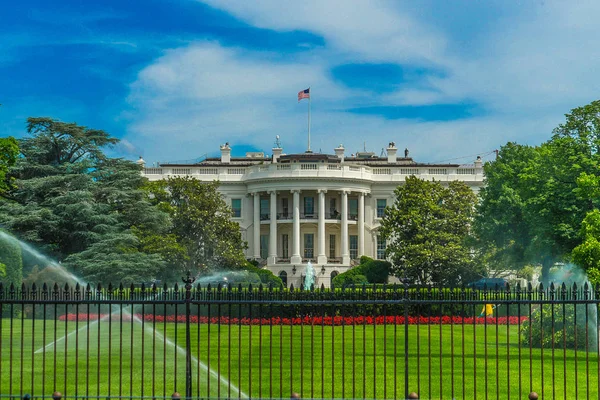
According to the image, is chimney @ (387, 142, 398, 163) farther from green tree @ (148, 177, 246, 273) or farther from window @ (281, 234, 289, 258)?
green tree @ (148, 177, 246, 273)

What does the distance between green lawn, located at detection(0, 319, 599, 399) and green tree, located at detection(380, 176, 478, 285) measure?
1258 inches

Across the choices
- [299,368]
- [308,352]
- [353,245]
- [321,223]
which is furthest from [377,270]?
[299,368]

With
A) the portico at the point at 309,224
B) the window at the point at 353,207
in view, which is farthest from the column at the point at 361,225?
the window at the point at 353,207

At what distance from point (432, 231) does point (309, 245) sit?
64.4 feet

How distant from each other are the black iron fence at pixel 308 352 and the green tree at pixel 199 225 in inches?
1051

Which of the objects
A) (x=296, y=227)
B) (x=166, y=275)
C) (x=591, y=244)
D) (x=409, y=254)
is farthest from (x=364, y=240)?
(x=591, y=244)

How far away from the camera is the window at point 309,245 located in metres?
75.2

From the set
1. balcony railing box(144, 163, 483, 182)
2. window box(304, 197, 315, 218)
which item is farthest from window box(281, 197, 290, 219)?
balcony railing box(144, 163, 483, 182)

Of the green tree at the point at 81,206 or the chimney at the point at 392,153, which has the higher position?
the chimney at the point at 392,153

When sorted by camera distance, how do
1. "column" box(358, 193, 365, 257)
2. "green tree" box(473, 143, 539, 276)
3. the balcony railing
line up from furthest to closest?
"column" box(358, 193, 365, 257)
the balcony railing
"green tree" box(473, 143, 539, 276)

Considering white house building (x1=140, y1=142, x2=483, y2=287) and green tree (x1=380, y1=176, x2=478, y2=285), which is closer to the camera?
green tree (x1=380, y1=176, x2=478, y2=285)

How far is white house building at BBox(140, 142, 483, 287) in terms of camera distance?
239 ft

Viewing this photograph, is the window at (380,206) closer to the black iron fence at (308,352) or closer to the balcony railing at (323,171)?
the balcony railing at (323,171)

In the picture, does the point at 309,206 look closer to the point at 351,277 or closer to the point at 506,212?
the point at 351,277
